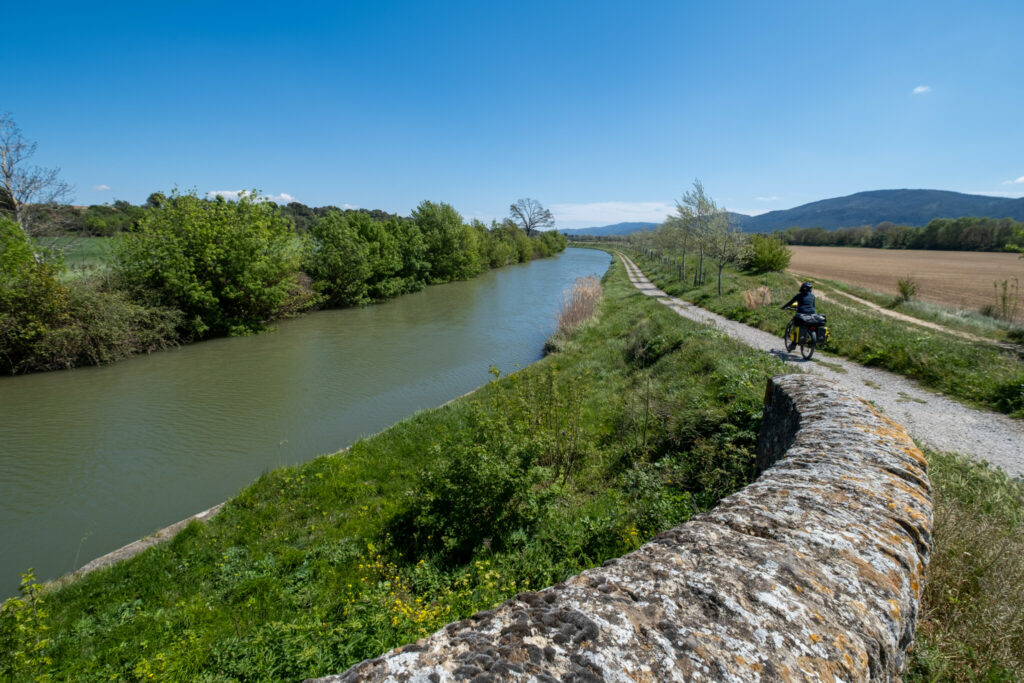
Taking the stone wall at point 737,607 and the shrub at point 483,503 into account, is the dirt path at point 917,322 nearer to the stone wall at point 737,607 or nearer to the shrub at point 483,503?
the shrub at point 483,503

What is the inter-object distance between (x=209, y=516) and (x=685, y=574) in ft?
27.3

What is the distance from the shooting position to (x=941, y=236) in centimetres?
6988

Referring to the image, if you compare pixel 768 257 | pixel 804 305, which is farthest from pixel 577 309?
pixel 768 257

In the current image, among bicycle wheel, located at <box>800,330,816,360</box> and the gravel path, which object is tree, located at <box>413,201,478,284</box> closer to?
bicycle wheel, located at <box>800,330,816,360</box>

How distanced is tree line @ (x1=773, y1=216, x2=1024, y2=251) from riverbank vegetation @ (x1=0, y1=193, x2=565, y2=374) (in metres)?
52.5

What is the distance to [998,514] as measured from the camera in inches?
153

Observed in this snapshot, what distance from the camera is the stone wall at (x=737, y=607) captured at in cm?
127

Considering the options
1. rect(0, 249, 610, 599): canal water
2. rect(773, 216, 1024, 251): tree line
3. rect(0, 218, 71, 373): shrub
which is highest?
rect(773, 216, 1024, 251): tree line

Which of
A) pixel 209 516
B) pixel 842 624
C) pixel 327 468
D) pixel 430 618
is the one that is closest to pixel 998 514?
pixel 842 624

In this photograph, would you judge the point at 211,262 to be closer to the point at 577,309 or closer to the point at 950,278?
the point at 577,309

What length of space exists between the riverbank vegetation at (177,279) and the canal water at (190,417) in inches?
44.3

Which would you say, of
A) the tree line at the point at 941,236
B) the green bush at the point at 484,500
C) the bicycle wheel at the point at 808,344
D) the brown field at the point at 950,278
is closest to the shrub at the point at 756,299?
the bicycle wheel at the point at 808,344

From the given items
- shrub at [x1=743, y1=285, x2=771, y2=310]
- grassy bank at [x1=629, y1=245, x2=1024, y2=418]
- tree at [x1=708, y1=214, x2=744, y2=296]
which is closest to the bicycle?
grassy bank at [x1=629, y1=245, x2=1024, y2=418]

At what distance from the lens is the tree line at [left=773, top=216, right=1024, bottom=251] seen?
207ft
